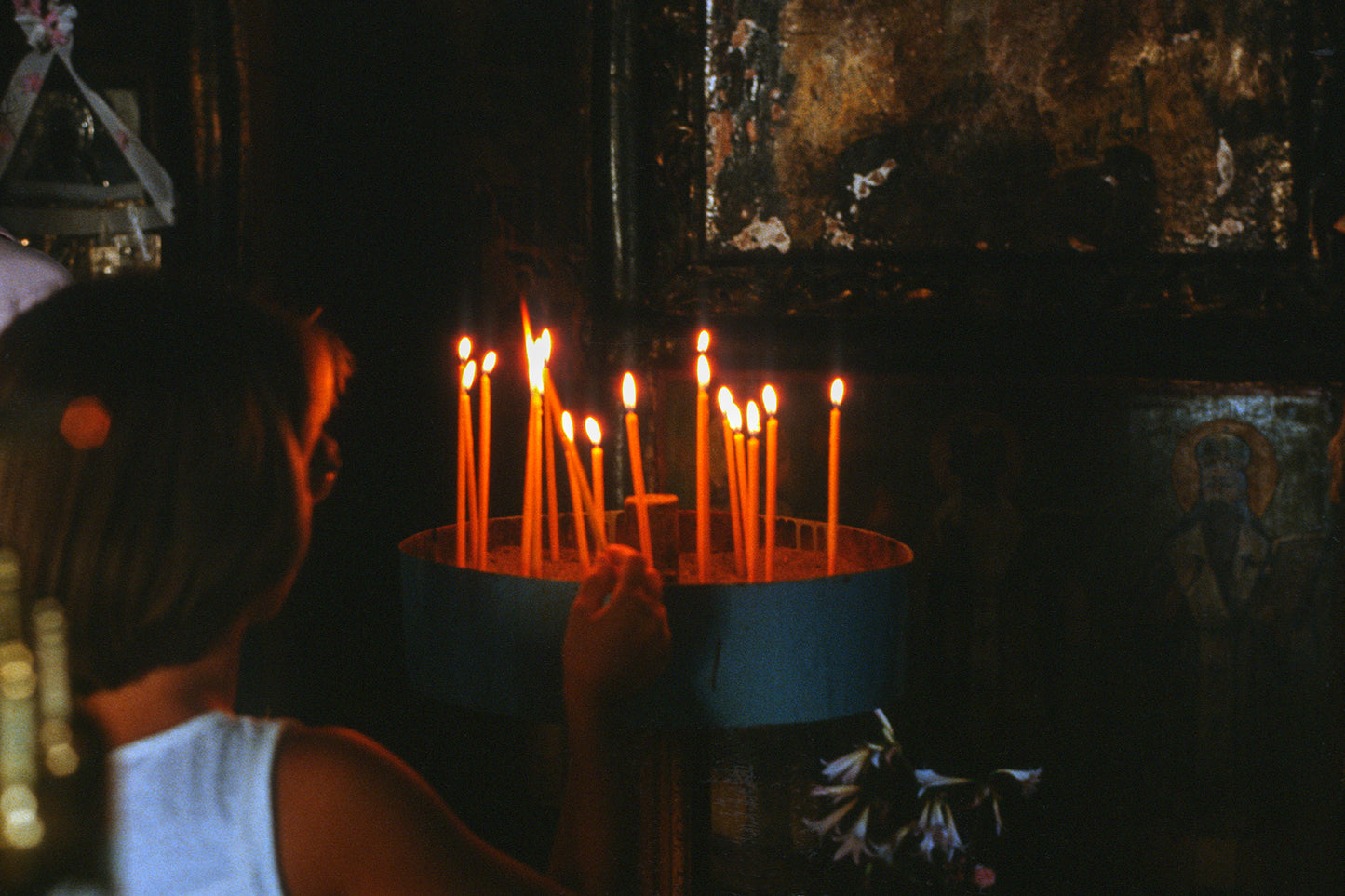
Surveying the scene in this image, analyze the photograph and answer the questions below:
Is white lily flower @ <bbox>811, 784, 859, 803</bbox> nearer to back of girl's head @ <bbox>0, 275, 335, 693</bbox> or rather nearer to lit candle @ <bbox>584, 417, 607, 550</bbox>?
lit candle @ <bbox>584, 417, 607, 550</bbox>

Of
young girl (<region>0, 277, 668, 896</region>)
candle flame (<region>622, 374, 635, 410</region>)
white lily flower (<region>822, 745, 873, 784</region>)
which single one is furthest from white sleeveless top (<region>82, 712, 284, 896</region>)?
white lily flower (<region>822, 745, 873, 784</region>)

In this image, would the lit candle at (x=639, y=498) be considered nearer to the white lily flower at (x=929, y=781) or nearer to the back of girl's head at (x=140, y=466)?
the back of girl's head at (x=140, y=466)

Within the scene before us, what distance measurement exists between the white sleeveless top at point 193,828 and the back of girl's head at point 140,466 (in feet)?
0.35

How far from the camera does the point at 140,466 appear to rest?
843 mm

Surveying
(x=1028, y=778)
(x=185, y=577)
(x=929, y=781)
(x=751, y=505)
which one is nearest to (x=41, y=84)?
(x=185, y=577)

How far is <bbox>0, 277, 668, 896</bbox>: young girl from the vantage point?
2.68 ft

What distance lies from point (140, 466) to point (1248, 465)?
1.74 meters

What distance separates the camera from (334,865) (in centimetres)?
83

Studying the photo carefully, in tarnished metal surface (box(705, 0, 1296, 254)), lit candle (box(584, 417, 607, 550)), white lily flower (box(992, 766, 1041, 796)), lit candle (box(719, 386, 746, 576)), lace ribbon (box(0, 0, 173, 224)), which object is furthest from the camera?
lace ribbon (box(0, 0, 173, 224))

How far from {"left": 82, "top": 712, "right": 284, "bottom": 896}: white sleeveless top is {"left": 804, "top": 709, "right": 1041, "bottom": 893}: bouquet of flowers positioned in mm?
1397

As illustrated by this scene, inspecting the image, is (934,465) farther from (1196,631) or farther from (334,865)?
(334,865)

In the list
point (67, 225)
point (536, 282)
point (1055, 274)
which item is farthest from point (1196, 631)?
point (67, 225)

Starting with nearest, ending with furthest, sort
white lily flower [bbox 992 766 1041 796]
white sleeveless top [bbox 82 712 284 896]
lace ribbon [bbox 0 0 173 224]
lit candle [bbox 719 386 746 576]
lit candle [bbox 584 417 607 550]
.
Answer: white sleeveless top [bbox 82 712 284 896]
lit candle [bbox 584 417 607 550]
lit candle [bbox 719 386 746 576]
white lily flower [bbox 992 766 1041 796]
lace ribbon [bbox 0 0 173 224]

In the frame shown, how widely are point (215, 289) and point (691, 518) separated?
784mm
